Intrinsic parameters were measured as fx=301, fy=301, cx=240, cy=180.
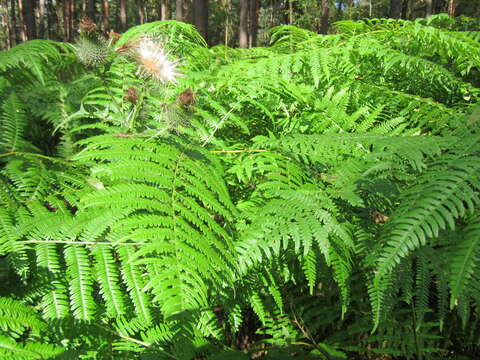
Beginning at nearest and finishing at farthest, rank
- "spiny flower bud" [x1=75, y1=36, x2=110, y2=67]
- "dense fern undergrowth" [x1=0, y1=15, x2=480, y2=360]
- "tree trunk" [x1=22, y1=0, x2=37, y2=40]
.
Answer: "dense fern undergrowth" [x1=0, y1=15, x2=480, y2=360] < "spiny flower bud" [x1=75, y1=36, x2=110, y2=67] < "tree trunk" [x1=22, y1=0, x2=37, y2=40]

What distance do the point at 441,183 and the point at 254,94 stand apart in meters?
0.97

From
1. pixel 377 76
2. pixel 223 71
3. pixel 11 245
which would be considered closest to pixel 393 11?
pixel 377 76

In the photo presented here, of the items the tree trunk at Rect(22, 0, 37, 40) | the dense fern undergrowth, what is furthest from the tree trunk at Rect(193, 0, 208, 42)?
the tree trunk at Rect(22, 0, 37, 40)

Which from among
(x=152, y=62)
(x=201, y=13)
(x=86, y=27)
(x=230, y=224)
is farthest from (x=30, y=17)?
(x=230, y=224)

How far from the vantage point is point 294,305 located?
1514mm

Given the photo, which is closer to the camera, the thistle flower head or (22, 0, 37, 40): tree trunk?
the thistle flower head

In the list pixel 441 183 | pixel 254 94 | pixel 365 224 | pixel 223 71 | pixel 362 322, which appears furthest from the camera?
pixel 223 71

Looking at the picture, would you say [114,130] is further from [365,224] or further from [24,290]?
[365,224]

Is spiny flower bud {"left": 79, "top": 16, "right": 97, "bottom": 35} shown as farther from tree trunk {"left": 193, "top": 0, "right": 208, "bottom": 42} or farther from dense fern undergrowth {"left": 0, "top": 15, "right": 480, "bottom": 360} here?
tree trunk {"left": 193, "top": 0, "right": 208, "bottom": 42}

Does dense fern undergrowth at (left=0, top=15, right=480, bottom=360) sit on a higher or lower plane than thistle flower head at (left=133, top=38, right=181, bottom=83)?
lower

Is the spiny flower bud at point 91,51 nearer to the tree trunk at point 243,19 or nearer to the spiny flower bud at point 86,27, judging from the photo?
the spiny flower bud at point 86,27

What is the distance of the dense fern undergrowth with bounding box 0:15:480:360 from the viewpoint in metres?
0.82

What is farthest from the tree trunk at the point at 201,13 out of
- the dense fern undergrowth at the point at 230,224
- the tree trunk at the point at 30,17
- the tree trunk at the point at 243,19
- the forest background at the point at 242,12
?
the tree trunk at the point at 30,17

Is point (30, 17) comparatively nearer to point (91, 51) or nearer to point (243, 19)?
point (243, 19)
